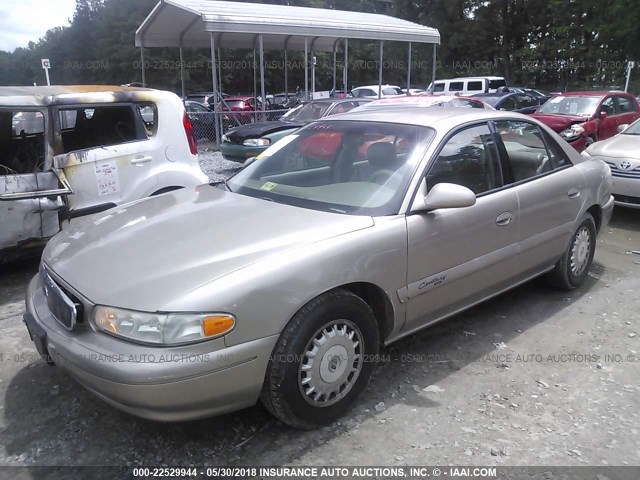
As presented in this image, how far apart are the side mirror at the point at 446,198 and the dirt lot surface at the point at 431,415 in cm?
111

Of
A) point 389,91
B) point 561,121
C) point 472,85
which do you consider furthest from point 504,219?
point 472,85

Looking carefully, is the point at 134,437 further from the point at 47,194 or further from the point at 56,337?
A: the point at 47,194

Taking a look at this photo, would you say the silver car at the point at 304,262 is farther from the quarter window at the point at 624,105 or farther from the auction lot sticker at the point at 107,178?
the quarter window at the point at 624,105

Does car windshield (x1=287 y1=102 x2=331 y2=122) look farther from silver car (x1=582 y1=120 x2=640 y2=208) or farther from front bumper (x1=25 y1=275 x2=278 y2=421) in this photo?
front bumper (x1=25 y1=275 x2=278 y2=421)

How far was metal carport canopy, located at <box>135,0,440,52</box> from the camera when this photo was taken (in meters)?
12.4

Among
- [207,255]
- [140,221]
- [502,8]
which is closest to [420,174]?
[207,255]

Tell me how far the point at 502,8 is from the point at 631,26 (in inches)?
418

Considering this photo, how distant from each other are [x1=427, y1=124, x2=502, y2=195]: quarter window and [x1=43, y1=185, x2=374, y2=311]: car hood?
0.74 meters

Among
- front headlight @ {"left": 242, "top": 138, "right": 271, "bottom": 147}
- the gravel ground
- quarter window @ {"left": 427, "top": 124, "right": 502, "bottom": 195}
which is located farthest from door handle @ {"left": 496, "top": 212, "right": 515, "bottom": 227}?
the gravel ground

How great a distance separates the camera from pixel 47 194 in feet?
15.2

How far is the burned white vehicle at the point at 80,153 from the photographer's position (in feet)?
15.3

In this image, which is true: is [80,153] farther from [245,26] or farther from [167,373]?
[245,26]

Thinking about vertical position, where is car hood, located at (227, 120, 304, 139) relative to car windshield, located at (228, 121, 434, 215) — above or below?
below

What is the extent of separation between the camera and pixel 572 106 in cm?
1088
